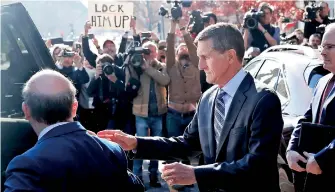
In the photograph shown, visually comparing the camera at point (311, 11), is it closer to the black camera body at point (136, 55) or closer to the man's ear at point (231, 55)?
the black camera body at point (136, 55)

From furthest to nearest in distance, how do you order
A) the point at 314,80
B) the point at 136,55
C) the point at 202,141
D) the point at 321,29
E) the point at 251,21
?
the point at 251,21 < the point at 321,29 < the point at 136,55 < the point at 314,80 < the point at 202,141

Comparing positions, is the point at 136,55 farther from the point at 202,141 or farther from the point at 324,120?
the point at 202,141

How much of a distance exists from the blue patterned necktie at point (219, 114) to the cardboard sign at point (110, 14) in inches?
247

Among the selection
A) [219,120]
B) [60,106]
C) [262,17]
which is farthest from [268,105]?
[262,17]

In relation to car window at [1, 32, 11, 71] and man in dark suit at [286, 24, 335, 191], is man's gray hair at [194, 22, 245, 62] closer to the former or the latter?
man in dark suit at [286, 24, 335, 191]

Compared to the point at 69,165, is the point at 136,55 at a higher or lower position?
lower

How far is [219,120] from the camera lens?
3.00 metres

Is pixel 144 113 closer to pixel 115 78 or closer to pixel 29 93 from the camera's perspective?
pixel 115 78

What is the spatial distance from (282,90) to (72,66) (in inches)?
132

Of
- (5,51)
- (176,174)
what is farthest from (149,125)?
(176,174)

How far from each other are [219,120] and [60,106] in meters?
0.87

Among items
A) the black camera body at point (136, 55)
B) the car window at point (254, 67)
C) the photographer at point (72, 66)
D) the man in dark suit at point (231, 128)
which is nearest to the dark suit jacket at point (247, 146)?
the man in dark suit at point (231, 128)

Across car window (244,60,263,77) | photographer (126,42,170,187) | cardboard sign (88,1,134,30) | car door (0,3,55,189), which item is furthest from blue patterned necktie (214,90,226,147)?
cardboard sign (88,1,134,30)

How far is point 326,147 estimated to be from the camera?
372 centimetres
